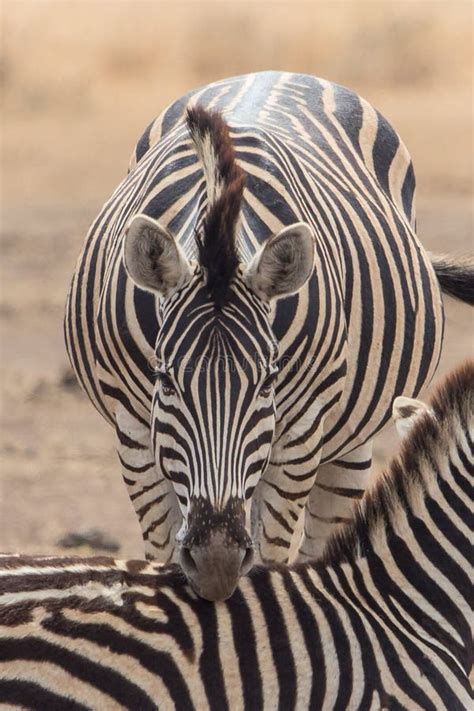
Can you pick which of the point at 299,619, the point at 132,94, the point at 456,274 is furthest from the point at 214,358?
the point at 132,94

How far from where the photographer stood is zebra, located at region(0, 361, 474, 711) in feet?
11.6

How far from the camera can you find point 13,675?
3412mm

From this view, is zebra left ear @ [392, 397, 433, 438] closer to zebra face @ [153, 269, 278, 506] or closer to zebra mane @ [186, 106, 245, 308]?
zebra face @ [153, 269, 278, 506]

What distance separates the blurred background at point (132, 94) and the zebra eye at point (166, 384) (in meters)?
6.95

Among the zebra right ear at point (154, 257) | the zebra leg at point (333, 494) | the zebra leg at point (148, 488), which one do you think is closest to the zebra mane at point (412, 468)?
the zebra right ear at point (154, 257)

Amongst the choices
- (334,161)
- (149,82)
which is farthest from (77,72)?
(334,161)

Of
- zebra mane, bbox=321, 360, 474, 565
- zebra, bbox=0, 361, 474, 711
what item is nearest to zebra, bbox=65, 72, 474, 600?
zebra, bbox=0, 361, 474, 711

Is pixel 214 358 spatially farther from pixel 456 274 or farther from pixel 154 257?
pixel 456 274

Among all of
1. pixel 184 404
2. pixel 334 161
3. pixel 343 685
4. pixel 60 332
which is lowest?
pixel 60 332

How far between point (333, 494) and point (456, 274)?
126cm

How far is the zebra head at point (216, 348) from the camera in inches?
167

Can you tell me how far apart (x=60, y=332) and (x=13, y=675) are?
1005 cm

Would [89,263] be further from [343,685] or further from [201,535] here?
[343,685]

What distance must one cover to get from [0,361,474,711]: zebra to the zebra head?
336mm
